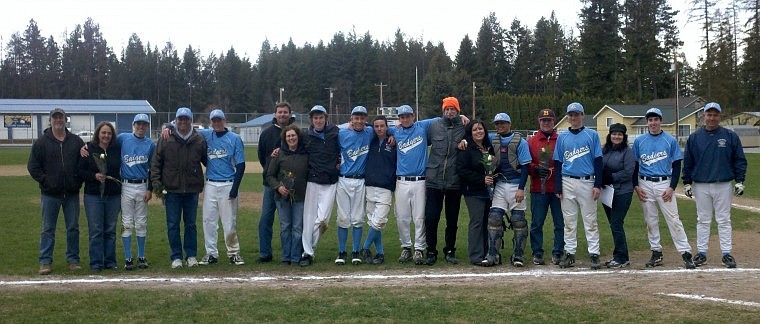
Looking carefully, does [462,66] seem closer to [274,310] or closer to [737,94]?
[737,94]

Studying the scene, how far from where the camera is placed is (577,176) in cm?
831

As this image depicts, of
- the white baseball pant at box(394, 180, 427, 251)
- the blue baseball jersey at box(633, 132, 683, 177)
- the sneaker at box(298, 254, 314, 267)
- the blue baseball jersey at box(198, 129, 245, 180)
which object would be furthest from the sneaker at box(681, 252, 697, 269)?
the blue baseball jersey at box(198, 129, 245, 180)

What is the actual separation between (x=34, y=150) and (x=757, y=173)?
85.4 feet

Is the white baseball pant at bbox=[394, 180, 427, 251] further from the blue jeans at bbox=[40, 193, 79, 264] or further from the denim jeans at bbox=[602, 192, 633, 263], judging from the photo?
the blue jeans at bbox=[40, 193, 79, 264]

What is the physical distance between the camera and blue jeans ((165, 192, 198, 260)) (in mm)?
8539

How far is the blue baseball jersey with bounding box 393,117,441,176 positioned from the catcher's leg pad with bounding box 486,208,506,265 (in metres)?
1.00

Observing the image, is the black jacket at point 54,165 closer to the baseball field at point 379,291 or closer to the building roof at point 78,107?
the baseball field at point 379,291

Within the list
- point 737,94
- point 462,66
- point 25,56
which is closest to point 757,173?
point 737,94

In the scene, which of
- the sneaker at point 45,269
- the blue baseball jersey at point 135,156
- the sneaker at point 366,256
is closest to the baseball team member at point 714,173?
the sneaker at point 366,256

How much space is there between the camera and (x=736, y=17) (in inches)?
2675

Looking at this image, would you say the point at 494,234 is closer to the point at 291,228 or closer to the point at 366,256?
the point at 366,256

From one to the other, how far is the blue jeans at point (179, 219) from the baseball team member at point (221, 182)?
0.17m

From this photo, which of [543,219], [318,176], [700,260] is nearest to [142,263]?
[318,176]

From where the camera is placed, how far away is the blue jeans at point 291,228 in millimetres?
8672
